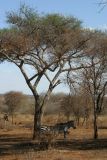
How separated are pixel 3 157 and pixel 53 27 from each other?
12.4m

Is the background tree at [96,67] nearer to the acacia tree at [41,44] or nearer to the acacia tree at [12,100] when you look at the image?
the acacia tree at [41,44]

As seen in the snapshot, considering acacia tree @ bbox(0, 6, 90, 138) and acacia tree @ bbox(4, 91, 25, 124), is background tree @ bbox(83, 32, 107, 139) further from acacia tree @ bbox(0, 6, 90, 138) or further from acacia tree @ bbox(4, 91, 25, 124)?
acacia tree @ bbox(4, 91, 25, 124)

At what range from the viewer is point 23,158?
20.0 metres

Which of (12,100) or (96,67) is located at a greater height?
(12,100)

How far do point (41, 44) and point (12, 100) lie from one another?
1438 inches

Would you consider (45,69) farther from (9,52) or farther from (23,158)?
(23,158)

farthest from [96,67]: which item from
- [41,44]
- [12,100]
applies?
[12,100]

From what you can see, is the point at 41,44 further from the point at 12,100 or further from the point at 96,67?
the point at 12,100

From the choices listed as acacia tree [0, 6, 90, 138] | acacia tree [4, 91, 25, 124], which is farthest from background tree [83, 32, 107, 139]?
acacia tree [4, 91, 25, 124]

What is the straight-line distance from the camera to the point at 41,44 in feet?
107

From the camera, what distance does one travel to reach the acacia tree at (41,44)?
102 feet

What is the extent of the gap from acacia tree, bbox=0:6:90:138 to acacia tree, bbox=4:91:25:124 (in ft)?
Answer: 113

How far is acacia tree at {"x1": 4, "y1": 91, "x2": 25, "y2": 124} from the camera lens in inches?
2689

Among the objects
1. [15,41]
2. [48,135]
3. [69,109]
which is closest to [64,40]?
[15,41]
